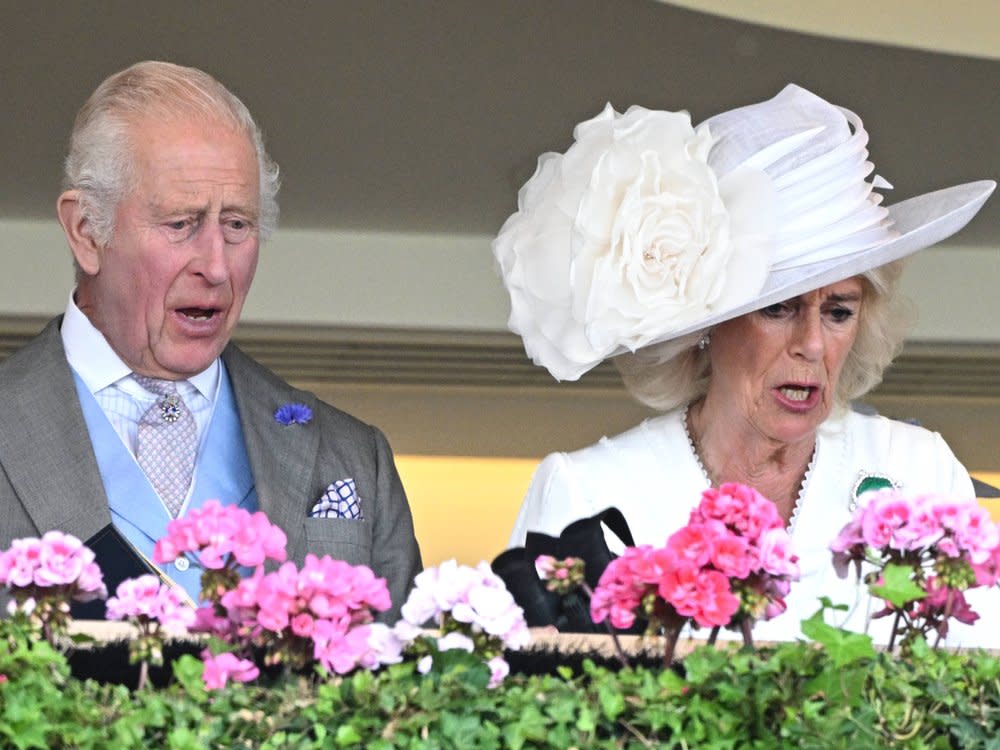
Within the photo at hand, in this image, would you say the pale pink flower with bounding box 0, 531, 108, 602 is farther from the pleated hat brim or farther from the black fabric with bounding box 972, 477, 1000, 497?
the black fabric with bounding box 972, 477, 1000, 497

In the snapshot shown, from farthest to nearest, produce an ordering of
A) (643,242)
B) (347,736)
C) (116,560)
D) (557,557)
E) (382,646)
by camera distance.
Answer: (643,242), (116,560), (557,557), (382,646), (347,736)

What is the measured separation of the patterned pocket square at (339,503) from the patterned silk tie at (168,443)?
184 mm

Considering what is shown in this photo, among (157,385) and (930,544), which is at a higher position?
(157,385)

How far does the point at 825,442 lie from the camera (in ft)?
8.35

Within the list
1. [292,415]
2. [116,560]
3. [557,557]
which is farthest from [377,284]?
[557,557]

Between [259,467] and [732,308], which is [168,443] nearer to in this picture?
[259,467]

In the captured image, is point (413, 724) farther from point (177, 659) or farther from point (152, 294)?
point (152, 294)

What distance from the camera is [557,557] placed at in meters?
1.74

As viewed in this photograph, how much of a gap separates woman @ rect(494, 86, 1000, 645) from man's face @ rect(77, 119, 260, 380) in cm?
37

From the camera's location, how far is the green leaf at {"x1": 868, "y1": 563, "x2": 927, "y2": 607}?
55.2 inches

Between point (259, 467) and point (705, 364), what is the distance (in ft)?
2.18

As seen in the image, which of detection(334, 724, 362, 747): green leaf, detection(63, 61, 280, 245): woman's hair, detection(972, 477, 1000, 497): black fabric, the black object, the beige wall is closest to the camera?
detection(334, 724, 362, 747): green leaf

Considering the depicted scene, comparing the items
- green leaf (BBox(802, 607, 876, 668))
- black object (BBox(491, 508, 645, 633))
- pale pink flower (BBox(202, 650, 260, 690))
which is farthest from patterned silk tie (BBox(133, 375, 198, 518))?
green leaf (BBox(802, 607, 876, 668))

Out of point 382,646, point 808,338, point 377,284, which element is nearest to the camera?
point 382,646
